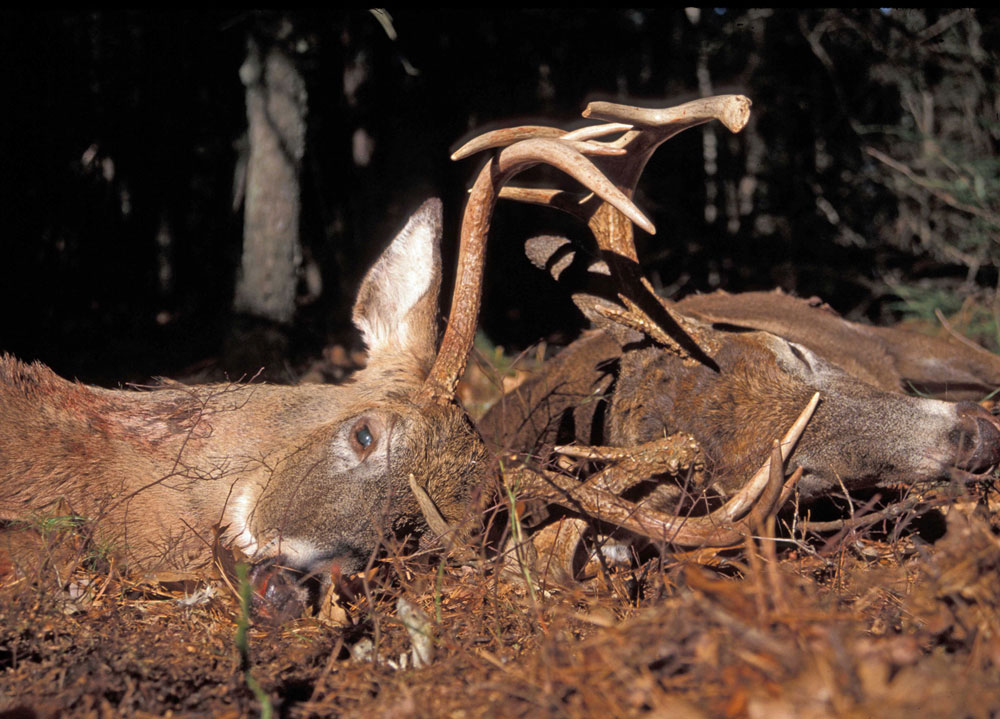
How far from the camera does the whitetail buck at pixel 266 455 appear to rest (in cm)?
301

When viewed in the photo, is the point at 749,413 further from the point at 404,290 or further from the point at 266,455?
the point at 266,455

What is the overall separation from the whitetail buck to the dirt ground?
178mm

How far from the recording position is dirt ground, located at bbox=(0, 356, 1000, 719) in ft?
5.12

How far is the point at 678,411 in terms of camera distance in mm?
3428

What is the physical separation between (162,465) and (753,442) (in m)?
2.26

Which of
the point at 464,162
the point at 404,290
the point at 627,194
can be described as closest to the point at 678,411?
the point at 627,194

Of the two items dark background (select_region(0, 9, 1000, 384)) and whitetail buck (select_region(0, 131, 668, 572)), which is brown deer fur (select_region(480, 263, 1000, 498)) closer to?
whitetail buck (select_region(0, 131, 668, 572))

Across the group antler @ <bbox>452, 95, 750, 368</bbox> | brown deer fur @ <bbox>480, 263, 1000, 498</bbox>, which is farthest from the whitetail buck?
brown deer fur @ <bbox>480, 263, 1000, 498</bbox>

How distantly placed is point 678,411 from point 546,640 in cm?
147

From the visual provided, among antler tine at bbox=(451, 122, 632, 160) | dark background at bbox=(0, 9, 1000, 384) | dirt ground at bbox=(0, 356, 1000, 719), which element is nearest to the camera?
dirt ground at bbox=(0, 356, 1000, 719)

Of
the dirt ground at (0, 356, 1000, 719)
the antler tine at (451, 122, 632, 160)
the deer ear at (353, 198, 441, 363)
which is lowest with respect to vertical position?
the dirt ground at (0, 356, 1000, 719)

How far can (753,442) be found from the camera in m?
3.26

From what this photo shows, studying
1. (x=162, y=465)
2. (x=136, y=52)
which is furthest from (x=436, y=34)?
(x=162, y=465)

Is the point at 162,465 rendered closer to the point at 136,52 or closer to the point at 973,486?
the point at 973,486
